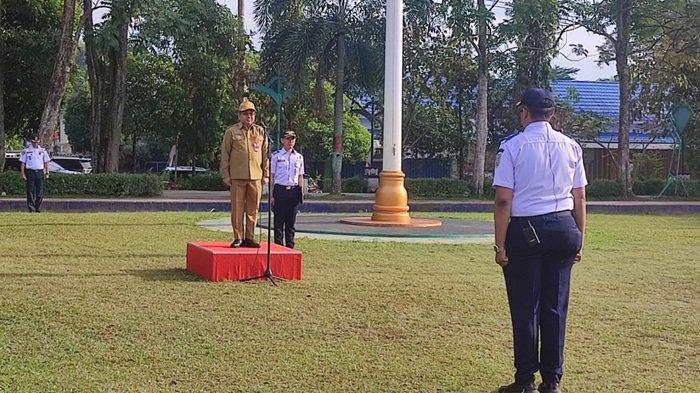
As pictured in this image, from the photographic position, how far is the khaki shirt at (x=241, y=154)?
10.1 metres

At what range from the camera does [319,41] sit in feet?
91.7

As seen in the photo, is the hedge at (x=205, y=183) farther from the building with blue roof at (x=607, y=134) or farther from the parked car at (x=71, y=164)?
the building with blue roof at (x=607, y=134)

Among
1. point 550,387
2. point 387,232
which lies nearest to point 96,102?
point 387,232

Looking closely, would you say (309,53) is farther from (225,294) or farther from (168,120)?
(225,294)

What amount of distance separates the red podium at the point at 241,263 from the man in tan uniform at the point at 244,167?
364 mm

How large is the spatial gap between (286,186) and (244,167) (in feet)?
6.97

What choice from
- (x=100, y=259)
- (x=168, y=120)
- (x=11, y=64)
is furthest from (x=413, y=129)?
(x=100, y=259)

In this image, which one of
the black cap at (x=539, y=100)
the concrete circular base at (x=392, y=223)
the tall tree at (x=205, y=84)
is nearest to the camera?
the black cap at (x=539, y=100)

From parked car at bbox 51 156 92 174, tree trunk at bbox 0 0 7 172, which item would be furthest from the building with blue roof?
tree trunk at bbox 0 0 7 172

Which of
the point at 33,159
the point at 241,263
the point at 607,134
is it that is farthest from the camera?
the point at 607,134

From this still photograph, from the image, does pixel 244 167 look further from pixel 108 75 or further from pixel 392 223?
pixel 108 75

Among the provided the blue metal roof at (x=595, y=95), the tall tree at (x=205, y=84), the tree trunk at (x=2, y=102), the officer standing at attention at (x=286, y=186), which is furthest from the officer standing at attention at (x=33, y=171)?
the blue metal roof at (x=595, y=95)

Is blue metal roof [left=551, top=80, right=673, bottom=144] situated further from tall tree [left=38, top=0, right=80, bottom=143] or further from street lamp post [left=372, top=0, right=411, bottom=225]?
street lamp post [left=372, top=0, right=411, bottom=225]

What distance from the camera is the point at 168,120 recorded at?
4059cm
